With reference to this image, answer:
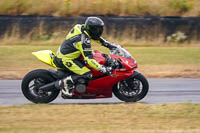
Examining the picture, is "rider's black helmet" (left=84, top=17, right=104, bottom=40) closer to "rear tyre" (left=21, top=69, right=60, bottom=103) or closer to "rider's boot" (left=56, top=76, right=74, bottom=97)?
"rider's boot" (left=56, top=76, right=74, bottom=97)

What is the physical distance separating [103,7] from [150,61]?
25.8 ft

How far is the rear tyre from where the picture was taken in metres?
8.53

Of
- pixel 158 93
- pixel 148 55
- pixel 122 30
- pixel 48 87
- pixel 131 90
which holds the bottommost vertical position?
pixel 148 55

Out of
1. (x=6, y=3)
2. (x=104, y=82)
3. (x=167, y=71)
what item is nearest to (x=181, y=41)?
(x=167, y=71)

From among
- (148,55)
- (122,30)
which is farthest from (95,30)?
(122,30)

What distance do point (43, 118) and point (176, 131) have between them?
7.39 ft

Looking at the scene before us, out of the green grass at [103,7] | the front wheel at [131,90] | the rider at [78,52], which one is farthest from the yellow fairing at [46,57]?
the green grass at [103,7]

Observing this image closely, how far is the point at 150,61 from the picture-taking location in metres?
15.5

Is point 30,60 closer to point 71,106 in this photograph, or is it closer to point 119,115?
point 71,106

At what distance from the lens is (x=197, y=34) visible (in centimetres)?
1973

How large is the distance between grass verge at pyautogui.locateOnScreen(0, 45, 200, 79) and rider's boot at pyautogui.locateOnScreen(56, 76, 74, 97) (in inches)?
173

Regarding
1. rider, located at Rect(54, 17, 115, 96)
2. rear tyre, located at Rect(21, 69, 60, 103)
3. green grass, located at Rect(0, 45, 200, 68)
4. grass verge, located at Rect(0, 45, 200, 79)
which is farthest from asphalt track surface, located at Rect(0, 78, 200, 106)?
green grass, located at Rect(0, 45, 200, 68)

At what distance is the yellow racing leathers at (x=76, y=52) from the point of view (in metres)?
8.18

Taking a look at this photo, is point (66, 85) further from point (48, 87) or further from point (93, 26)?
point (93, 26)
